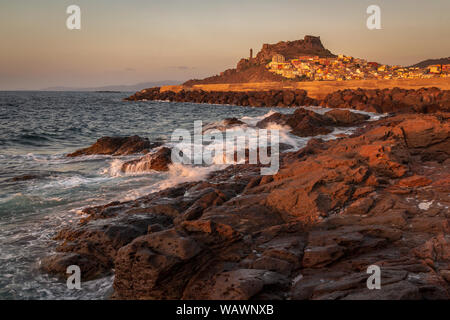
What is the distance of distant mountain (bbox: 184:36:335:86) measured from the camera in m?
114

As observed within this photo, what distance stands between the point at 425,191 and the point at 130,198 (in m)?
6.19

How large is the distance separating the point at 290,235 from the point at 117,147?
35.6 feet

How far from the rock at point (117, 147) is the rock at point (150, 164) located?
8.46 ft

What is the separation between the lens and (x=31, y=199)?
8211 mm

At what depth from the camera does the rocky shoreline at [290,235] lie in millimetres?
3777

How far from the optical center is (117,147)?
1423 centimetres

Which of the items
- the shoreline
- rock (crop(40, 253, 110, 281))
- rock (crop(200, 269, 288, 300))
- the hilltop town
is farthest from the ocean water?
the hilltop town

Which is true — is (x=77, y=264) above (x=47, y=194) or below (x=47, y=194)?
below

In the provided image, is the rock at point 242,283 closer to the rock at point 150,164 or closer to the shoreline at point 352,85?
the rock at point 150,164

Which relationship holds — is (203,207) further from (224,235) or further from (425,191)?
(425,191)

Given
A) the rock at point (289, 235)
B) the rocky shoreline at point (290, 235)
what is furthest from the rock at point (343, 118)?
the rock at point (289, 235)

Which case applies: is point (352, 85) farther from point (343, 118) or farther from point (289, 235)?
point (289, 235)

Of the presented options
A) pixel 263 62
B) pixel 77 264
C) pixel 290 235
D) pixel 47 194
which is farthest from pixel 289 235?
pixel 263 62
